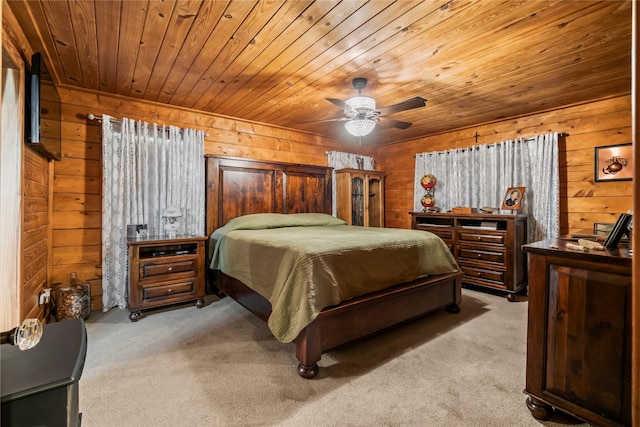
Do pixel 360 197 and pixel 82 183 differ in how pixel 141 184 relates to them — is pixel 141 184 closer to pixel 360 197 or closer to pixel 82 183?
pixel 82 183

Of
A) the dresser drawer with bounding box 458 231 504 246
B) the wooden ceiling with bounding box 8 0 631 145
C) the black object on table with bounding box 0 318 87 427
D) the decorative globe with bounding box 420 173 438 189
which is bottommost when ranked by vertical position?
the black object on table with bounding box 0 318 87 427

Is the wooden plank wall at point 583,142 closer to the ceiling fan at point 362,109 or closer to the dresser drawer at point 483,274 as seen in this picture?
the dresser drawer at point 483,274

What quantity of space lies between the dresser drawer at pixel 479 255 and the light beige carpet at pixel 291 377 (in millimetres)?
980

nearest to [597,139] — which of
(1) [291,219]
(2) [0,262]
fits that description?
(1) [291,219]

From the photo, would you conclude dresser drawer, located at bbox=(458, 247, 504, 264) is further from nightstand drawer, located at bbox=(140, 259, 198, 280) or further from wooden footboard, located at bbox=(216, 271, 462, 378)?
nightstand drawer, located at bbox=(140, 259, 198, 280)

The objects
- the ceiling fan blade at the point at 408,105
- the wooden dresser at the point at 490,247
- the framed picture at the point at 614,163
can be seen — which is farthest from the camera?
the wooden dresser at the point at 490,247

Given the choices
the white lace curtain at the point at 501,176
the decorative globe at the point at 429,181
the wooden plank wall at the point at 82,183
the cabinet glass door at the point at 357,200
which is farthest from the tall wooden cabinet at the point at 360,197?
the wooden plank wall at the point at 82,183

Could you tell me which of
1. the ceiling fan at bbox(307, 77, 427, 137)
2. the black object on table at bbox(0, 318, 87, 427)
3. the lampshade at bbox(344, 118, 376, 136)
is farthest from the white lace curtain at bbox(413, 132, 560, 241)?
the black object on table at bbox(0, 318, 87, 427)

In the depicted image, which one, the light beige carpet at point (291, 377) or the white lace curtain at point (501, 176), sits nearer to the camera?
the light beige carpet at point (291, 377)

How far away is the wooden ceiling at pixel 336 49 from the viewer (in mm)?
1856

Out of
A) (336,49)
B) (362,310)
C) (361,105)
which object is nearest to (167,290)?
(362,310)

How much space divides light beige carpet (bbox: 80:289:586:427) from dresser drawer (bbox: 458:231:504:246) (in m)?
1.09

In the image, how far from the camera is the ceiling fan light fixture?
267cm

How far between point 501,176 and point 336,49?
3007 mm
